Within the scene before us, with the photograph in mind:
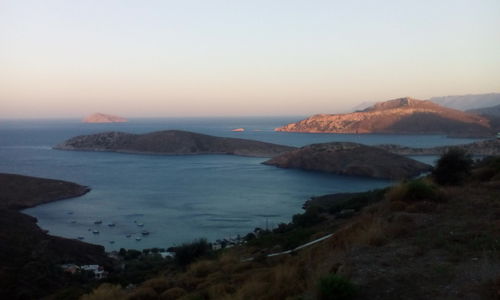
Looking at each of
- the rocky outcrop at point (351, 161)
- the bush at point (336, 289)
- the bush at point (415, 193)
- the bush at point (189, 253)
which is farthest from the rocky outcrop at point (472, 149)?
the bush at point (336, 289)

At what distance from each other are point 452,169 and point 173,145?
8061 centimetres

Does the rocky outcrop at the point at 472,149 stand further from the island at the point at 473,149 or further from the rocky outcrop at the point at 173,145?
the rocky outcrop at the point at 173,145

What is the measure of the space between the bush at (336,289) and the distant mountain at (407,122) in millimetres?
118184

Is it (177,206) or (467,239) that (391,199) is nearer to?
(467,239)

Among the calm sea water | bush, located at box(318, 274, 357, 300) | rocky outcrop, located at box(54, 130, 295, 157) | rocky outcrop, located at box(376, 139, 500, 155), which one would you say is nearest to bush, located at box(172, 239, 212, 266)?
bush, located at box(318, 274, 357, 300)

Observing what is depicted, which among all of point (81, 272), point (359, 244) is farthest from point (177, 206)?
point (359, 244)

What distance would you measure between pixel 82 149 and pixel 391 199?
92.5 meters

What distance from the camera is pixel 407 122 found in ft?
434

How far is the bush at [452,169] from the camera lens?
37.6 ft

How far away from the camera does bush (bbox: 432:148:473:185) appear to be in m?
11.5

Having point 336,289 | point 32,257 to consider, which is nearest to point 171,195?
point 32,257

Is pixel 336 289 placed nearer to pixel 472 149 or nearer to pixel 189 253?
pixel 189 253

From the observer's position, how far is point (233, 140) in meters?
91.9

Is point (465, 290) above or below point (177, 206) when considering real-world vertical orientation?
above
